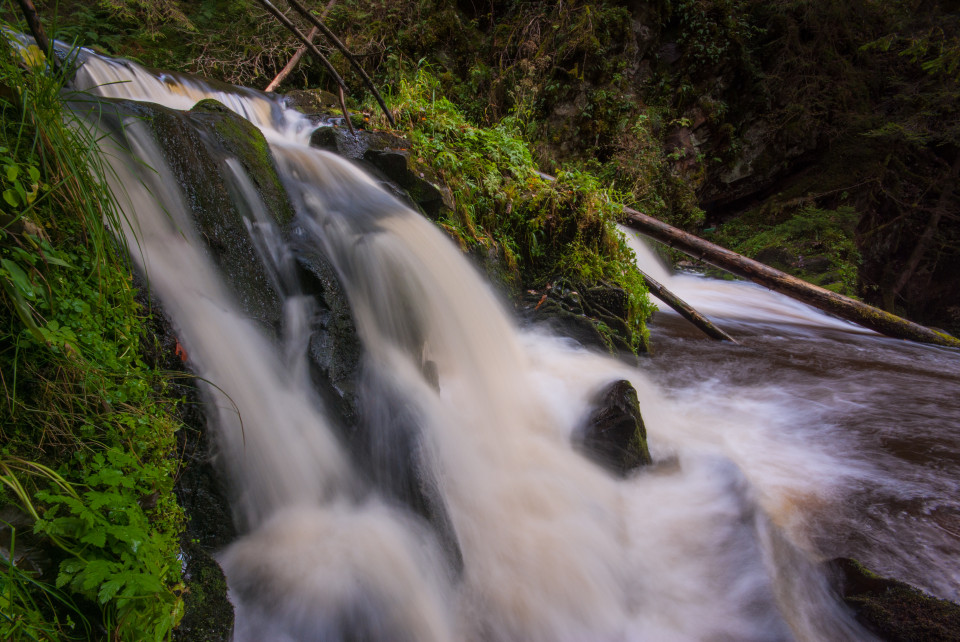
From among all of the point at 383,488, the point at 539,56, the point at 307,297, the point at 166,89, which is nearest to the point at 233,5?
the point at 166,89

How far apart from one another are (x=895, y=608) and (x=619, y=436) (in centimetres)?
149

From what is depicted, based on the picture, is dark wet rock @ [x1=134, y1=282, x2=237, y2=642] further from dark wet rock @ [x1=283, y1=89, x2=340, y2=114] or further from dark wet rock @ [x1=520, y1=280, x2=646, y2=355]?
dark wet rock @ [x1=283, y1=89, x2=340, y2=114]

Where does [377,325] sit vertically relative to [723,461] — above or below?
below

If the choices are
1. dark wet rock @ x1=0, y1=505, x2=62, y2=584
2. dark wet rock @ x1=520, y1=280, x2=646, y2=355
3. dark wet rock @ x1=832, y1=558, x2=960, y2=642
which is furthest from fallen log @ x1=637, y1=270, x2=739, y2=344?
dark wet rock @ x1=0, y1=505, x2=62, y2=584

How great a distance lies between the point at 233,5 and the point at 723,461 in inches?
462

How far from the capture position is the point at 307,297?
2.90 meters

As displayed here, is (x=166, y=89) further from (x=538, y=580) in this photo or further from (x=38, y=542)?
(x=538, y=580)

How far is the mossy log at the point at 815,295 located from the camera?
16.4ft

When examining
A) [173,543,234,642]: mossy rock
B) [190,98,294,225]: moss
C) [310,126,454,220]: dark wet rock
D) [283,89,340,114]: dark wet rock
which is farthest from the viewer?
[283,89,340,114]: dark wet rock

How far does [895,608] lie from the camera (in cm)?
195

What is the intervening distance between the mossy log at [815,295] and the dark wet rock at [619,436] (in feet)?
10.3

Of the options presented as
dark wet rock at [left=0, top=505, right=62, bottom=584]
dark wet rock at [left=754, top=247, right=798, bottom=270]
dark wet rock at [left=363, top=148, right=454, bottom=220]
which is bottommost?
dark wet rock at [left=0, top=505, right=62, bottom=584]

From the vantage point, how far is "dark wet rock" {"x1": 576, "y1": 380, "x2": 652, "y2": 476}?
119 inches

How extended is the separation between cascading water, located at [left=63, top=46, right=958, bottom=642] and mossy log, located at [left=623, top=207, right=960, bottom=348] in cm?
176
